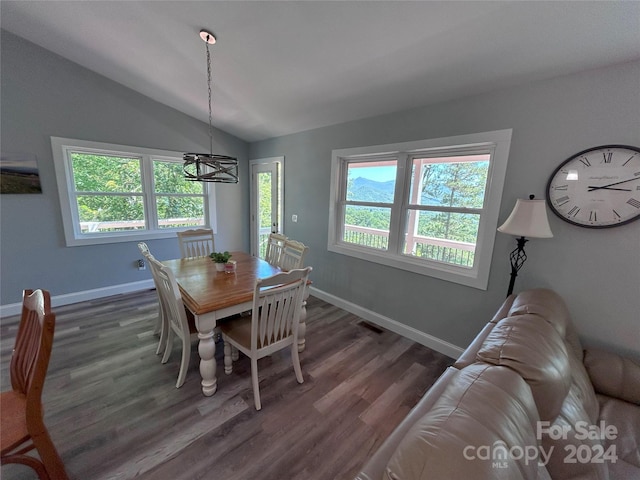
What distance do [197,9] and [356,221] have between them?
248 cm

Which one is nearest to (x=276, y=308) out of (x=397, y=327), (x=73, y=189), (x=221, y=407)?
(x=221, y=407)

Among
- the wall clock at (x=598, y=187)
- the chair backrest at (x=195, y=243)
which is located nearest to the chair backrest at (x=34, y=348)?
the chair backrest at (x=195, y=243)

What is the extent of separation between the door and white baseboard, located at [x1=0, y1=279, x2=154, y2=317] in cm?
191

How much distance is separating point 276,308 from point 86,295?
10.6 feet

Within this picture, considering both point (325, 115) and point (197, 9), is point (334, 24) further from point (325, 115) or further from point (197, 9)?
point (325, 115)

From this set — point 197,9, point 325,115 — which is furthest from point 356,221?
point 197,9

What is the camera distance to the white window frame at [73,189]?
3.02m

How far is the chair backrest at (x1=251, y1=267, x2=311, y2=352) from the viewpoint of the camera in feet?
5.41

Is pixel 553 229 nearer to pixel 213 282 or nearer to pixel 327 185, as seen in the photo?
pixel 327 185

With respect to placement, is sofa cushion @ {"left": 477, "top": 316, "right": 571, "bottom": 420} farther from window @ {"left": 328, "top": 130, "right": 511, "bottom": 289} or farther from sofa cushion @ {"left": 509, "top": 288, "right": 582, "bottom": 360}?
window @ {"left": 328, "top": 130, "right": 511, "bottom": 289}

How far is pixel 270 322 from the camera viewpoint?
5.86 ft

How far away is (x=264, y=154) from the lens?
4.33 meters

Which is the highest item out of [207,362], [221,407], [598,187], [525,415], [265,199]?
[598,187]

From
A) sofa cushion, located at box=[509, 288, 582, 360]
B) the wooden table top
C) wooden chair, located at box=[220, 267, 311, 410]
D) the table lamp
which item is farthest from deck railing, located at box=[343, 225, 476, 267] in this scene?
wooden chair, located at box=[220, 267, 311, 410]
